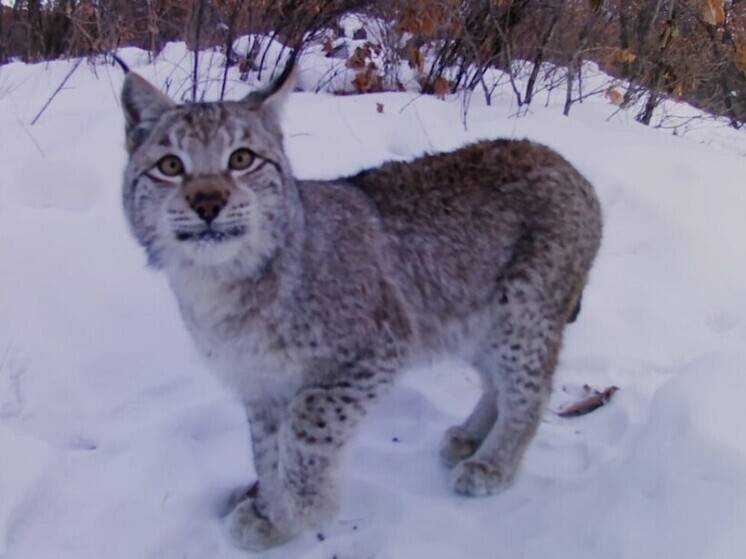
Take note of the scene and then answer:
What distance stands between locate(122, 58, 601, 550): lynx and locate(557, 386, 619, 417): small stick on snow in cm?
34

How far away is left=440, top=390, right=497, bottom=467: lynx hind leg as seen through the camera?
372 centimetres

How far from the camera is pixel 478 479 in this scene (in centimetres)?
347

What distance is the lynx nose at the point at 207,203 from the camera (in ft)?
8.98

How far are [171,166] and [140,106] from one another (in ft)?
1.10

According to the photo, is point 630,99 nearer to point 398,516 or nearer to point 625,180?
point 625,180

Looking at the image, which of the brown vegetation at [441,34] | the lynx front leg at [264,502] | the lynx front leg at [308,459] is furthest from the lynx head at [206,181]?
the brown vegetation at [441,34]

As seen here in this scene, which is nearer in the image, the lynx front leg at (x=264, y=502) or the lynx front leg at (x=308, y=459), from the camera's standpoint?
the lynx front leg at (x=308, y=459)

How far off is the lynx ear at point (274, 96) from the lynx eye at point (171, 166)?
350 millimetres

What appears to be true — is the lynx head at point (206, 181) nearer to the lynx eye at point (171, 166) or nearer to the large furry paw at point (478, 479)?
the lynx eye at point (171, 166)

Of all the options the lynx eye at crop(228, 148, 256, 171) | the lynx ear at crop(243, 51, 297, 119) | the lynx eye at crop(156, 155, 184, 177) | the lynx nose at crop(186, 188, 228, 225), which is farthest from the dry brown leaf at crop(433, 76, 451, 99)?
the lynx nose at crop(186, 188, 228, 225)

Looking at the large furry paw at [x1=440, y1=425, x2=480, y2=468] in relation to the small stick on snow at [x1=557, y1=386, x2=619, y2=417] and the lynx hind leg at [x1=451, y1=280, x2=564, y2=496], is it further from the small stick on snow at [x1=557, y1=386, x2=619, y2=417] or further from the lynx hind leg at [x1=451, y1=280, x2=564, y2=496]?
the small stick on snow at [x1=557, y1=386, x2=619, y2=417]

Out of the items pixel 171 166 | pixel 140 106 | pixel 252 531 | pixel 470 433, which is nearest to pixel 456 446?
pixel 470 433

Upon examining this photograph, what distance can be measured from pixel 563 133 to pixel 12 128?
11.3 ft

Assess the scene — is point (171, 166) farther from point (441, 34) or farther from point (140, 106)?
point (441, 34)
